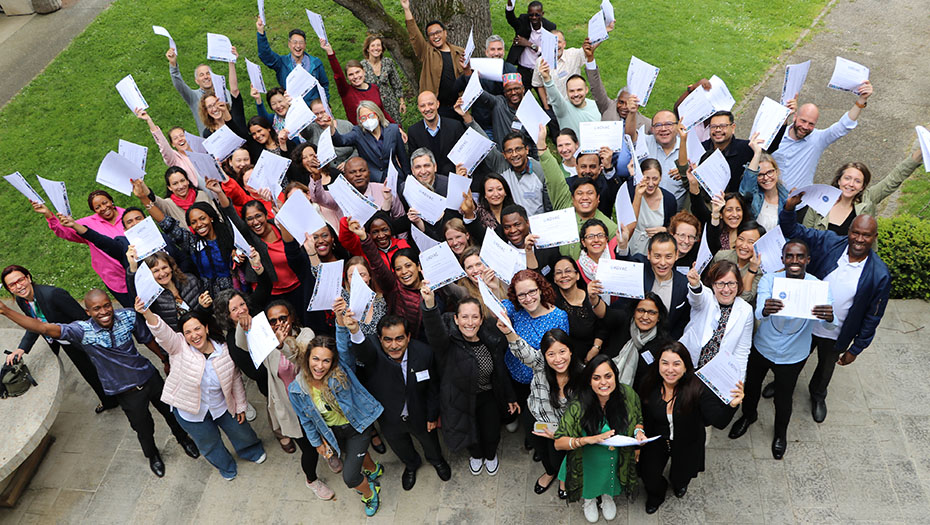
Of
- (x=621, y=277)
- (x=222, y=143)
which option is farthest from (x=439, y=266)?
(x=222, y=143)

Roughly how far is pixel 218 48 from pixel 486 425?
19.6 feet

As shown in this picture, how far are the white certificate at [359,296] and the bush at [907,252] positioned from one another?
5.81 metres

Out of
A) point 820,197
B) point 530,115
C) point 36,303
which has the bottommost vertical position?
point 36,303

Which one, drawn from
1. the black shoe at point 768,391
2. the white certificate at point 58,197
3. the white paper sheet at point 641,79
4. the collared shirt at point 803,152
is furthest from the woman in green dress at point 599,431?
the white certificate at point 58,197

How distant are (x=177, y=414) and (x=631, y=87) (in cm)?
582

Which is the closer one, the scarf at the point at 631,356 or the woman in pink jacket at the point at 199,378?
the scarf at the point at 631,356

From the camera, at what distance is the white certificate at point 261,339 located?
527cm

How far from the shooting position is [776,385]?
6.19 m

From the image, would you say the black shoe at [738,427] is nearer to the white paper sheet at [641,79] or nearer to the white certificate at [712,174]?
the white certificate at [712,174]

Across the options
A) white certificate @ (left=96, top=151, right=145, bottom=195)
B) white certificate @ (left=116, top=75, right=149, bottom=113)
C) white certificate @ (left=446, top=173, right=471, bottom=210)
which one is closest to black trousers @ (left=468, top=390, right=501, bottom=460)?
white certificate @ (left=446, top=173, right=471, bottom=210)

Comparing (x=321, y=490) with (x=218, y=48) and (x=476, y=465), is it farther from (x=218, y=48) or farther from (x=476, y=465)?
(x=218, y=48)

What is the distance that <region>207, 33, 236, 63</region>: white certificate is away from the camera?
869cm

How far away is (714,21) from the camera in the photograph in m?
13.4

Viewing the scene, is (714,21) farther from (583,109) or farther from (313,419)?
(313,419)
